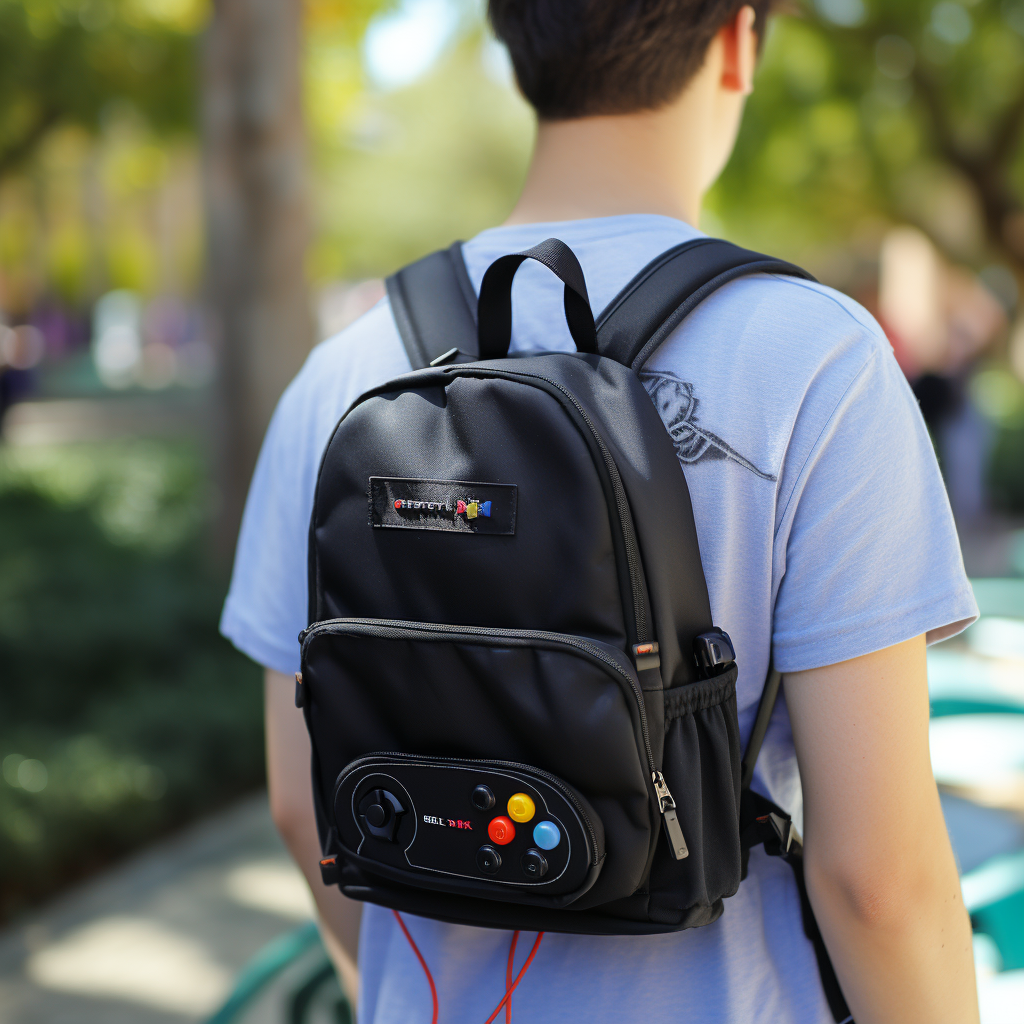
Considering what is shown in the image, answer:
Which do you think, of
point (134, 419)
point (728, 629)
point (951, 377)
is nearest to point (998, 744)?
point (728, 629)

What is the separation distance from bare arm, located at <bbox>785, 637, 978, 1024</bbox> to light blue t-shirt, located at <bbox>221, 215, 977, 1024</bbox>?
4 cm

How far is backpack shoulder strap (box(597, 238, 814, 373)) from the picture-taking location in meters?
1.01

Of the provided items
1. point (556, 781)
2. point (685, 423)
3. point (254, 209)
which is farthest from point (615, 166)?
point (254, 209)

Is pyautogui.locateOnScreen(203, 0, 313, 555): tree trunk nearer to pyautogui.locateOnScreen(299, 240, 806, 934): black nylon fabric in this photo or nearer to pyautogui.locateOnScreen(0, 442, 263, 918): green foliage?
pyautogui.locateOnScreen(0, 442, 263, 918): green foliage

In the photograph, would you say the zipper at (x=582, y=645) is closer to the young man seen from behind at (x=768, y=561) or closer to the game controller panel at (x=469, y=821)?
the game controller panel at (x=469, y=821)

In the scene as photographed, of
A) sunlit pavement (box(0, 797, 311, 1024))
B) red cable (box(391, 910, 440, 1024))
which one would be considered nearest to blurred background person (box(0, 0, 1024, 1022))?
sunlit pavement (box(0, 797, 311, 1024))

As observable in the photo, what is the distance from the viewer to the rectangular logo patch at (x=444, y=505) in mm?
986

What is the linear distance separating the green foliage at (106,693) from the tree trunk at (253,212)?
0.99 meters

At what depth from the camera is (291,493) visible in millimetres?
1304

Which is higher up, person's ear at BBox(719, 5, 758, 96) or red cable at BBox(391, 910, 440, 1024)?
person's ear at BBox(719, 5, 758, 96)

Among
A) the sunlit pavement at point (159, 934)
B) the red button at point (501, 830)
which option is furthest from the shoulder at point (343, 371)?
the sunlit pavement at point (159, 934)

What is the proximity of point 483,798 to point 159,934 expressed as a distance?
2.94 m

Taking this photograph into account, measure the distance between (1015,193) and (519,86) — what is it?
14272 millimetres

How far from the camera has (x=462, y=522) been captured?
100cm
